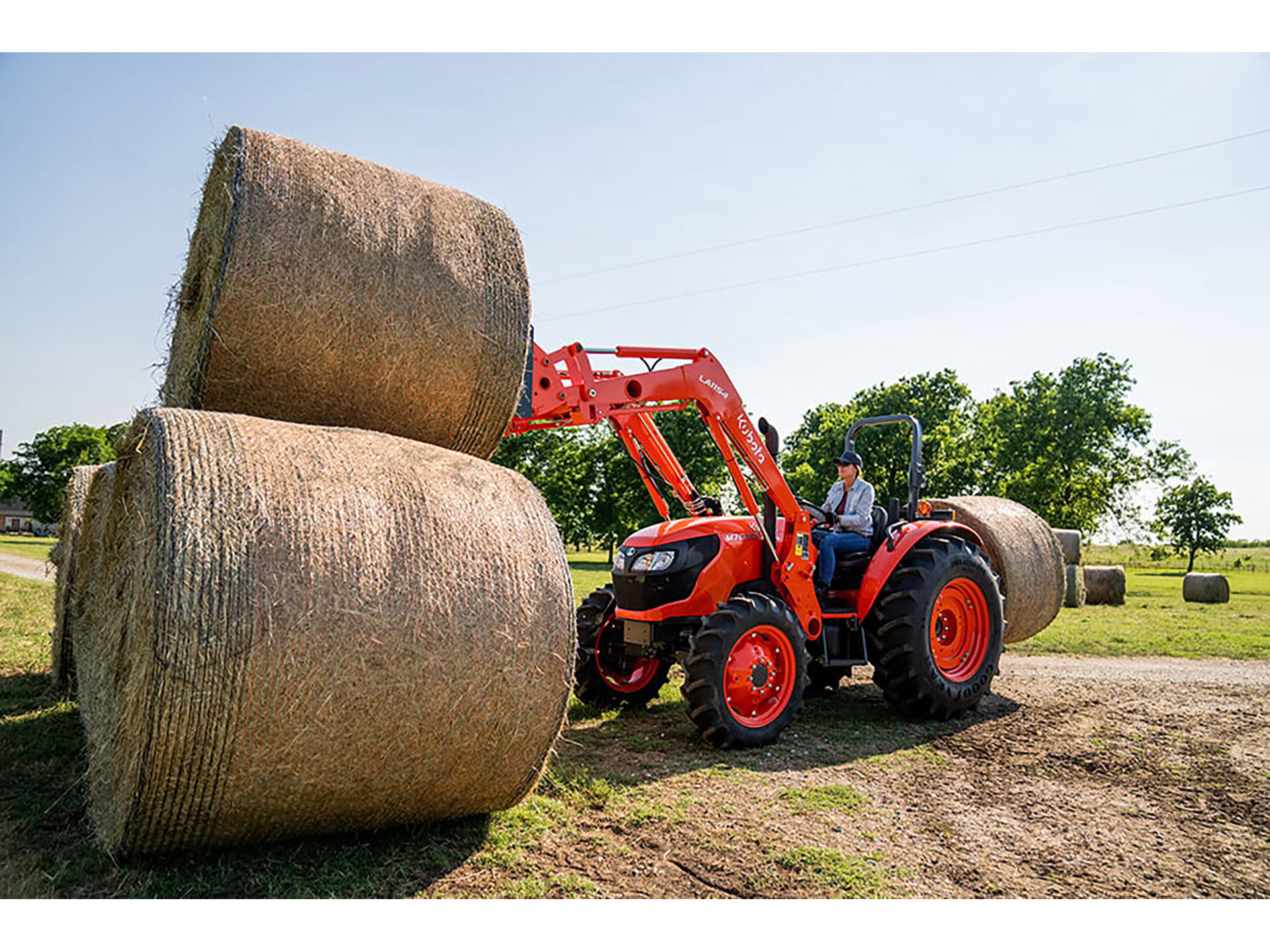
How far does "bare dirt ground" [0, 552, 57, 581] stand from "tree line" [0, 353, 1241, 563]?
6993 mm

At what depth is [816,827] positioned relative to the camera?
16.4ft

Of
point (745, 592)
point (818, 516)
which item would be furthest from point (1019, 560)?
point (745, 592)

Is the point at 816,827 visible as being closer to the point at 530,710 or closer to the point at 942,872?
the point at 942,872

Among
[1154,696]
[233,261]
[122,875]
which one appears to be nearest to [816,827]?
[122,875]

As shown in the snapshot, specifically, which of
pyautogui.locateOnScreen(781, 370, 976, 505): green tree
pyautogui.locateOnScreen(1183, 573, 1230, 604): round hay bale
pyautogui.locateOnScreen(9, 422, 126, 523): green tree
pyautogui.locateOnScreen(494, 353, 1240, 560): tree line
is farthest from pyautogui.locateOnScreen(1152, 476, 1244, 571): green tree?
pyautogui.locateOnScreen(9, 422, 126, 523): green tree

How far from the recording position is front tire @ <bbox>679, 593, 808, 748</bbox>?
6.54 metres

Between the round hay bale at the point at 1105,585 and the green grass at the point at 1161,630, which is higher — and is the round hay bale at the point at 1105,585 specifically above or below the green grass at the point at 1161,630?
above

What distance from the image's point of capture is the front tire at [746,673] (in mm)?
6539

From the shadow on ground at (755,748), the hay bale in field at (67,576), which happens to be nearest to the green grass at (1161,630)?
the shadow on ground at (755,748)

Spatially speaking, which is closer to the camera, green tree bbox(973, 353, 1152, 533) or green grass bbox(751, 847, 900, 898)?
green grass bbox(751, 847, 900, 898)

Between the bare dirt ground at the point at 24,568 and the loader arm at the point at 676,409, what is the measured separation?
14.2 metres

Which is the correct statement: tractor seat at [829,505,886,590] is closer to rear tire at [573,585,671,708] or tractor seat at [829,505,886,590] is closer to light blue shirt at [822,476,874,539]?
light blue shirt at [822,476,874,539]

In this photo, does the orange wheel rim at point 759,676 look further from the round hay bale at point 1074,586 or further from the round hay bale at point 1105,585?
the round hay bale at point 1105,585

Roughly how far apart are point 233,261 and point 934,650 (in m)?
6.26
